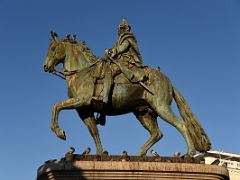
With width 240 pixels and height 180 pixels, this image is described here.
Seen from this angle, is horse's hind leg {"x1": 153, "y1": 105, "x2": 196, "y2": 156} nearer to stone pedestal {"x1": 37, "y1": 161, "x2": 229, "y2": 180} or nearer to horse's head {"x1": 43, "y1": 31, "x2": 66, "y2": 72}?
stone pedestal {"x1": 37, "y1": 161, "x2": 229, "y2": 180}

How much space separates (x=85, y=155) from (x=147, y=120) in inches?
109

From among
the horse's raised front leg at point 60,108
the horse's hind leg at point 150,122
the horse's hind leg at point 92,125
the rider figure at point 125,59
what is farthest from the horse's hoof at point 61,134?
the horse's hind leg at point 150,122

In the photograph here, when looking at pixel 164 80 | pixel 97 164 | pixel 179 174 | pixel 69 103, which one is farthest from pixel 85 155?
pixel 164 80

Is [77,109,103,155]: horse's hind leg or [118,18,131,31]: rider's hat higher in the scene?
[118,18,131,31]: rider's hat

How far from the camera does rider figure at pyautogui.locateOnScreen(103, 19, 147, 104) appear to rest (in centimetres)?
1306

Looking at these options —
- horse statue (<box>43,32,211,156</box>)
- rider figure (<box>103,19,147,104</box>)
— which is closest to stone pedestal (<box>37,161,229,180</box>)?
horse statue (<box>43,32,211,156</box>)

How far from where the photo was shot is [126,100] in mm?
13102

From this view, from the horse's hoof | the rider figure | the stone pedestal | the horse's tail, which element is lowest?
the stone pedestal

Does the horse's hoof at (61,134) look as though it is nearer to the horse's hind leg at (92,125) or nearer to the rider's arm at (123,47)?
the horse's hind leg at (92,125)

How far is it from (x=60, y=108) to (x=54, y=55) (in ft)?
7.07

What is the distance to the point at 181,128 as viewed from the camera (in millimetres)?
12945

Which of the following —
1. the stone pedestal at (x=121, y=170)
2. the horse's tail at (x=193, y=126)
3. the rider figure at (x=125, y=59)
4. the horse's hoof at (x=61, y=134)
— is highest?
the rider figure at (x=125, y=59)

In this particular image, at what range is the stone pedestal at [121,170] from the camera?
36.8 feet

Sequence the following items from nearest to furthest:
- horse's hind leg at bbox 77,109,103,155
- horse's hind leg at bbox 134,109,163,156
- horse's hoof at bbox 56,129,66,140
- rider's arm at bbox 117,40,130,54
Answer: horse's hoof at bbox 56,129,66,140 → horse's hind leg at bbox 77,109,103,155 → horse's hind leg at bbox 134,109,163,156 → rider's arm at bbox 117,40,130,54
